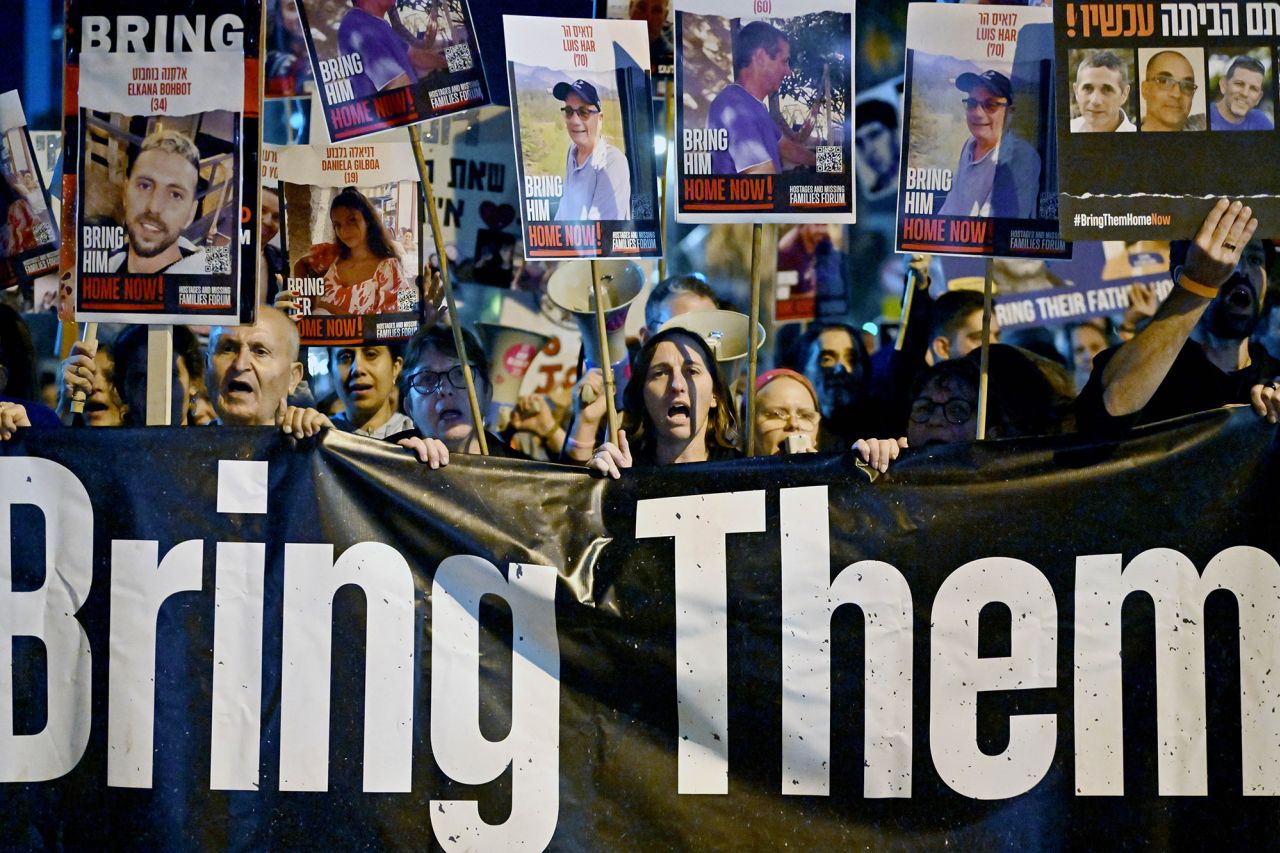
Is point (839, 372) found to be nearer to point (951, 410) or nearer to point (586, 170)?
point (951, 410)

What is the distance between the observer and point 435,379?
483 cm

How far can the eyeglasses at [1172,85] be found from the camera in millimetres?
3633

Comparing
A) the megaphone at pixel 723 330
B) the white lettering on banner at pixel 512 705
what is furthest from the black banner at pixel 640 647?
the megaphone at pixel 723 330

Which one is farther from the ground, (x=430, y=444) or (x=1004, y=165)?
(x=1004, y=165)

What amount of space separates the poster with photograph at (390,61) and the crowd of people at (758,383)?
684 millimetres

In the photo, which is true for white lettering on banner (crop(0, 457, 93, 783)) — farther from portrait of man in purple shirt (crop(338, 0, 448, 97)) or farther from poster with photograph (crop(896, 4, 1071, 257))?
poster with photograph (crop(896, 4, 1071, 257))

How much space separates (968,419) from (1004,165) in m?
0.80

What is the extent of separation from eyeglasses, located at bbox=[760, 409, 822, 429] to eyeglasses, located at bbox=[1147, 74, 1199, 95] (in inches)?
58.7

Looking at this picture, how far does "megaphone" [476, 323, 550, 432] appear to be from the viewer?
6.50m

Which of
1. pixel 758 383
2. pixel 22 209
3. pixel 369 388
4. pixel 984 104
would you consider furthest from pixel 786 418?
pixel 22 209

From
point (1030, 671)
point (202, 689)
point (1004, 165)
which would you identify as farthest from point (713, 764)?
point (1004, 165)

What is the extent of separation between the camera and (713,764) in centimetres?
344

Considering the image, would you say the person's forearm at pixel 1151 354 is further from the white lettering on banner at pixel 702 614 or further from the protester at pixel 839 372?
the protester at pixel 839 372

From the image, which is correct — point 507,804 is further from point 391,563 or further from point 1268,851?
point 1268,851
